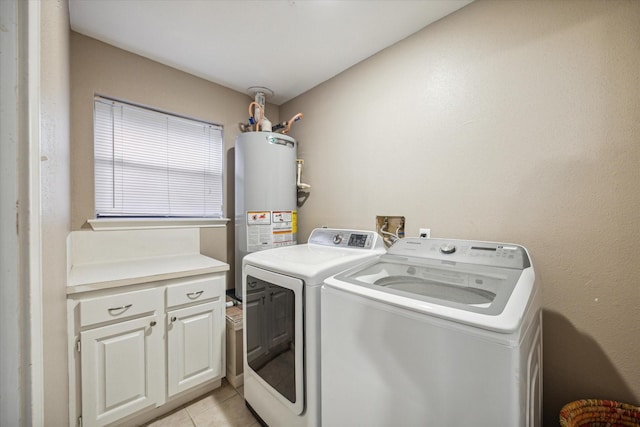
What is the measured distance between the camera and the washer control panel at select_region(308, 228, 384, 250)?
5.42 feet

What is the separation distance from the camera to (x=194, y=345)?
1.57m

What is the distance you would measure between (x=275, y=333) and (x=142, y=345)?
31.3 inches

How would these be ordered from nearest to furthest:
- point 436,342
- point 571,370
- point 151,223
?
point 436,342 → point 571,370 → point 151,223

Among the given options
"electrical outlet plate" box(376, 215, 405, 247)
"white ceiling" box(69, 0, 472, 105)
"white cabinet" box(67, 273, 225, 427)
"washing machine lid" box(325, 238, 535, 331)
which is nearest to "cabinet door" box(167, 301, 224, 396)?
"white cabinet" box(67, 273, 225, 427)

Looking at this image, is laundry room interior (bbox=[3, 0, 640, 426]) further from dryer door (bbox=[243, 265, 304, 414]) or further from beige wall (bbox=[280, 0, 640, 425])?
dryer door (bbox=[243, 265, 304, 414])

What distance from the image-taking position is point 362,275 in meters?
1.11

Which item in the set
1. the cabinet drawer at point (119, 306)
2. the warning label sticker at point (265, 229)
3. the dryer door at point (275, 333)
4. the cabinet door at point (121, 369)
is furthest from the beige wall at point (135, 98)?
the dryer door at point (275, 333)

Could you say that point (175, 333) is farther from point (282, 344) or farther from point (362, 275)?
point (362, 275)

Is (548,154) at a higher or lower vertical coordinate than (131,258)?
higher

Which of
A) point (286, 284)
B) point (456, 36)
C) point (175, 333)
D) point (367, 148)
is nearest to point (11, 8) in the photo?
point (286, 284)

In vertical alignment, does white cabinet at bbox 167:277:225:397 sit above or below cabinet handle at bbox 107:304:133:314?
below

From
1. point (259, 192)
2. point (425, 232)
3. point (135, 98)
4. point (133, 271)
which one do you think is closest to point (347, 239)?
point (425, 232)

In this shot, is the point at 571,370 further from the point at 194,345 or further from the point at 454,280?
the point at 194,345

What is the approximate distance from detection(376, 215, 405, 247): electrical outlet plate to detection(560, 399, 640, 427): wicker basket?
3.53 ft
